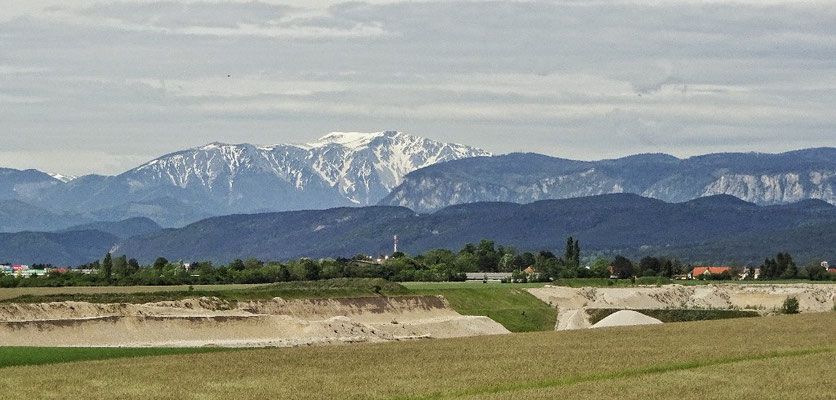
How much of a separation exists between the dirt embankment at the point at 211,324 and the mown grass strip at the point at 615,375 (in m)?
40.1

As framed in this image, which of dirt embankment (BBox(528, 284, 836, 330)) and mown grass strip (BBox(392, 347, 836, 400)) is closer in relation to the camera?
mown grass strip (BBox(392, 347, 836, 400))

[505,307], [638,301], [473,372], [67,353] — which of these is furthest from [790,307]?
[67,353]

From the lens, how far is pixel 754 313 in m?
158

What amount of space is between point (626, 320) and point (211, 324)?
1713 inches

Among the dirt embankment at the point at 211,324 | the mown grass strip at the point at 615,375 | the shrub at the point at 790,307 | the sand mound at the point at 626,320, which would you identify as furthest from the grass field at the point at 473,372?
the shrub at the point at 790,307

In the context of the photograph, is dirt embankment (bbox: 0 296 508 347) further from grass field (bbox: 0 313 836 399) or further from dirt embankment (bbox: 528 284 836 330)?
dirt embankment (bbox: 528 284 836 330)

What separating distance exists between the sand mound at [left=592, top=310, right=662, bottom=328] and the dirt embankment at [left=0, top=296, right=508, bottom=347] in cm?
1091

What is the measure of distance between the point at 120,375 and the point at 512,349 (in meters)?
29.2

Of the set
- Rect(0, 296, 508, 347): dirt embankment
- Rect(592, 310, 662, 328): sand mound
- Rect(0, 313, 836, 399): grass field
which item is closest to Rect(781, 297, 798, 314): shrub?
Rect(592, 310, 662, 328): sand mound

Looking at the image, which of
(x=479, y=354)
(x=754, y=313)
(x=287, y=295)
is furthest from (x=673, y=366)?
(x=754, y=313)

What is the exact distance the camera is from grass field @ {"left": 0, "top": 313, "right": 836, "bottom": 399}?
66.4 m

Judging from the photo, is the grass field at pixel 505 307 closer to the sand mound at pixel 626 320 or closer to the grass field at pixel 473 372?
the sand mound at pixel 626 320

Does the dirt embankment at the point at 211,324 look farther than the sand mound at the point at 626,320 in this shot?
No

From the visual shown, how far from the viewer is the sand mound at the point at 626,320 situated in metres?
140
